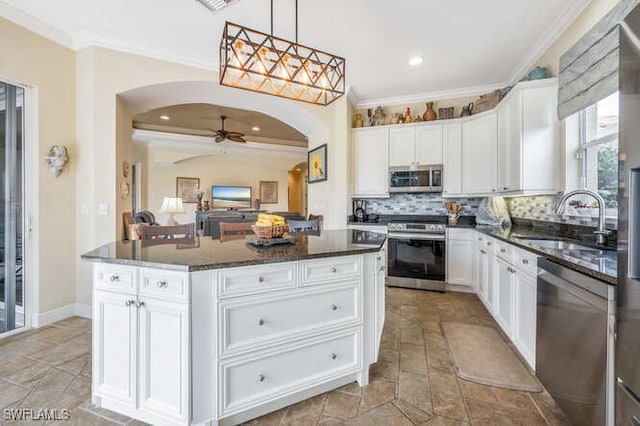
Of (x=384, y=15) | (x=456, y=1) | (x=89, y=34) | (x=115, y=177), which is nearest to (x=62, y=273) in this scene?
(x=115, y=177)

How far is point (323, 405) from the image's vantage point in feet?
5.57

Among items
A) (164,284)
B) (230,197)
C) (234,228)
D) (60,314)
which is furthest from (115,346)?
(230,197)

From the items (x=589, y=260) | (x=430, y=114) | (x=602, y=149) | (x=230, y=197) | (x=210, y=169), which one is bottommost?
(x=589, y=260)

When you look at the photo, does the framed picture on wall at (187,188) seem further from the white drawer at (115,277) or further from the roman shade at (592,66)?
the roman shade at (592,66)

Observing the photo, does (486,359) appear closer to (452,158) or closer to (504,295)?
(504,295)

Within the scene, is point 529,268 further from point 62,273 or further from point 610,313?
point 62,273

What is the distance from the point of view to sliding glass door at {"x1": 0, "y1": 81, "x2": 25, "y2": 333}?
2666 millimetres

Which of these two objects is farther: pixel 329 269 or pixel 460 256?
pixel 460 256

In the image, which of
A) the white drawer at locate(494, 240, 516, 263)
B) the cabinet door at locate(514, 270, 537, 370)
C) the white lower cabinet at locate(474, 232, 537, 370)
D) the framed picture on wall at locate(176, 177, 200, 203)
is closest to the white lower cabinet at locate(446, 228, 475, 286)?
the white lower cabinet at locate(474, 232, 537, 370)

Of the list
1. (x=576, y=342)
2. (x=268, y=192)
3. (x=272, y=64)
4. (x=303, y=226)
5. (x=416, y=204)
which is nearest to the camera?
(x=576, y=342)

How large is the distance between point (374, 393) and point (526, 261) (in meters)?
1.40

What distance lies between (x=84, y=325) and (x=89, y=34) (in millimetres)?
2888

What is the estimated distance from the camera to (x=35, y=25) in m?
2.66

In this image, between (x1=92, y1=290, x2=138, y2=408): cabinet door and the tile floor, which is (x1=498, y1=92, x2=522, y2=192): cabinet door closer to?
the tile floor
